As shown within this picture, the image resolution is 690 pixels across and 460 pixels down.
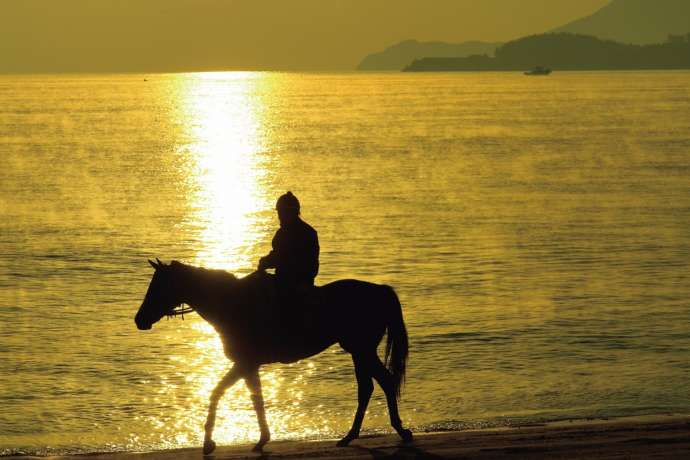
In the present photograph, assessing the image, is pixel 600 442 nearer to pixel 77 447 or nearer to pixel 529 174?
pixel 77 447

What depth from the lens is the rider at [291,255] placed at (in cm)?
1198

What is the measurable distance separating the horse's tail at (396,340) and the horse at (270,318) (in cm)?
1

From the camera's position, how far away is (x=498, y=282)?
28750 millimetres

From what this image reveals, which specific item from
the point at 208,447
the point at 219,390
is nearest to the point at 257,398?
the point at 219,390

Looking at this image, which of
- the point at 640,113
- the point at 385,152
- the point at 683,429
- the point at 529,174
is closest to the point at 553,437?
the point at 683,429

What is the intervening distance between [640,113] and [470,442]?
448 feet

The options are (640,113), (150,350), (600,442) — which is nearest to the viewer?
(600,442)

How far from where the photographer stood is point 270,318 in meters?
12.0

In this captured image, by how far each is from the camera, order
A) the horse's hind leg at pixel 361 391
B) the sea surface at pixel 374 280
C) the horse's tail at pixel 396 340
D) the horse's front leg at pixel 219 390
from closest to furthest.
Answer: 1. the horse's front leg at pixel 219 390
2. the horse's tail at pixel 396 340
3. the horse's hind leg at pixel 361 391
4. the sea surface at pixel 374 280

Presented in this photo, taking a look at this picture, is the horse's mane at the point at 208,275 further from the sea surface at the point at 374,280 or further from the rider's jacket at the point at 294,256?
the sea surface at the point at 374,280

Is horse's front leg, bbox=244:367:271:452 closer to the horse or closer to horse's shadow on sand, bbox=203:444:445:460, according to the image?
the horse

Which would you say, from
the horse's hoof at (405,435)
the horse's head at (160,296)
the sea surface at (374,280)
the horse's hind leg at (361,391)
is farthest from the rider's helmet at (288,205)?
the sea surface at (374,280)

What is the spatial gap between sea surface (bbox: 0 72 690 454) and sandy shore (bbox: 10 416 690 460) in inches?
71.7

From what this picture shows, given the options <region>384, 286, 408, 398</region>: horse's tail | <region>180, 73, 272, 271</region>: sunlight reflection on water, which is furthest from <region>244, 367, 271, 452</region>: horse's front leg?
<region>180, 73, 272, 271</region>: sunlight reflection on water
